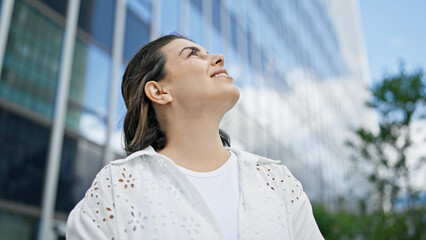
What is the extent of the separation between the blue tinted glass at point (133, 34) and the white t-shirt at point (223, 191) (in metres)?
6.50

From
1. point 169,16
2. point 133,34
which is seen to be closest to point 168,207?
point 133,34

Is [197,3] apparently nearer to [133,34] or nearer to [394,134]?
[133,34]

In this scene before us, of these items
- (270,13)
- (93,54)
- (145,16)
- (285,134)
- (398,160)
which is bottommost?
(398,160)

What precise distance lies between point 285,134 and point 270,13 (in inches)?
211

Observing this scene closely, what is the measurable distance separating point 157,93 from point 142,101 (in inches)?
3.2

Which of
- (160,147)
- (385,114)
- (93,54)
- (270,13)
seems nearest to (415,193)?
(385,114)

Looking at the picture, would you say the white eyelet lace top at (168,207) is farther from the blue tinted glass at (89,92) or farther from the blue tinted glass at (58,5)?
the blue tinted glass at (58,5)

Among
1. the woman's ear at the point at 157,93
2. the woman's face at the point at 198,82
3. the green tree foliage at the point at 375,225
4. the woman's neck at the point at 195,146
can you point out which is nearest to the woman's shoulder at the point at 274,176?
the woman's neck at the point at 195,146

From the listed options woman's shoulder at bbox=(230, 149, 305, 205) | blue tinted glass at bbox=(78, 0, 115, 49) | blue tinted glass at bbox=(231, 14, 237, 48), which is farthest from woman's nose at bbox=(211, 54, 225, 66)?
blue tinted glass at bbox=(231, 14, 237, 48)

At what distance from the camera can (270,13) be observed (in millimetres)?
18516

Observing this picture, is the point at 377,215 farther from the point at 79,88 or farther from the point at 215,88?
the point at 215,88

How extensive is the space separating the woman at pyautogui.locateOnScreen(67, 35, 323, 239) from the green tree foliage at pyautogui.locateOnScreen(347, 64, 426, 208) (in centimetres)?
1286

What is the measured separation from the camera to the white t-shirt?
1574 millimetres

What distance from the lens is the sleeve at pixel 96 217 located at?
1468mm
